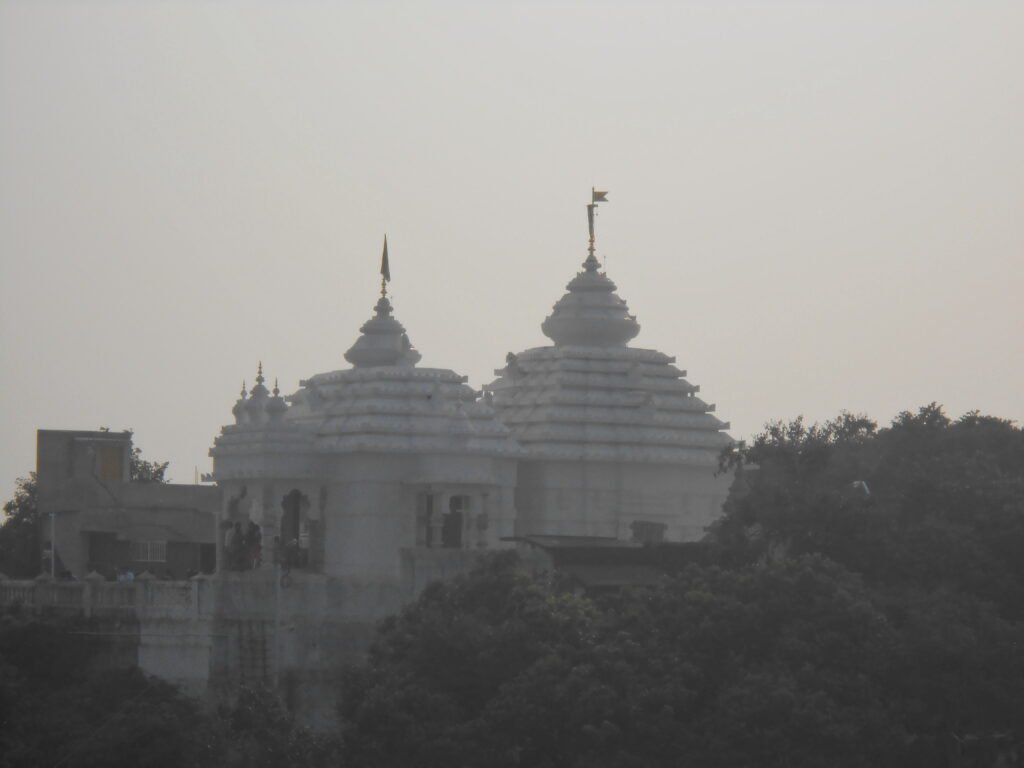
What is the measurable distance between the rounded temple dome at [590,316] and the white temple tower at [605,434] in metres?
0.03

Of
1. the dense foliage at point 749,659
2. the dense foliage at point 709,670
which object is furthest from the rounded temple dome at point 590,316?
the dense foliage at point 749,659

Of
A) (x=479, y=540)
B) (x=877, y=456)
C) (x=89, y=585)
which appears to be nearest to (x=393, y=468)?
(x=479, y=540)

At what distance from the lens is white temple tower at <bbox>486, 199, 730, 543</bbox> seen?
256 ft

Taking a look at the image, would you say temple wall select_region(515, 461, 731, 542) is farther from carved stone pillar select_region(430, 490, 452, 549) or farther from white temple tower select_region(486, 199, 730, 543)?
carved stone pillar select_region(430, 490, 452, 549)

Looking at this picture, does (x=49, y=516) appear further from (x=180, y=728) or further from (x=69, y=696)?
(x=180, y=728)

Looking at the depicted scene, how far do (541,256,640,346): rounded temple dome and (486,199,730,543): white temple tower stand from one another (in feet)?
0.09

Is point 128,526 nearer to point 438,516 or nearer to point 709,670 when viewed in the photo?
point 438,516

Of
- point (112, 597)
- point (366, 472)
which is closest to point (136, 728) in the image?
point (112, 597)

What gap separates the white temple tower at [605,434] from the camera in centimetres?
7800

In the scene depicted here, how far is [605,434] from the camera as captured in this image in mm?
78938

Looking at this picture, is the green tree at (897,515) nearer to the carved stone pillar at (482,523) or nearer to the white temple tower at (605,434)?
the white temple tower at (605,434)

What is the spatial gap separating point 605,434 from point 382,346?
21.2ft

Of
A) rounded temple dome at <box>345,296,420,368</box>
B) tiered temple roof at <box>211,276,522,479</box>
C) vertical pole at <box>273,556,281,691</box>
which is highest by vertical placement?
rounded temple dome at <box>345,296,420,368</box>

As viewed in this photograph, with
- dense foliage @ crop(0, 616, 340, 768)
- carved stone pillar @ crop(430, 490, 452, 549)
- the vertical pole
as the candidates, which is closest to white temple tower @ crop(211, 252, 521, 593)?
carved stone pillar @ crop(430, 490, 452, 549)
